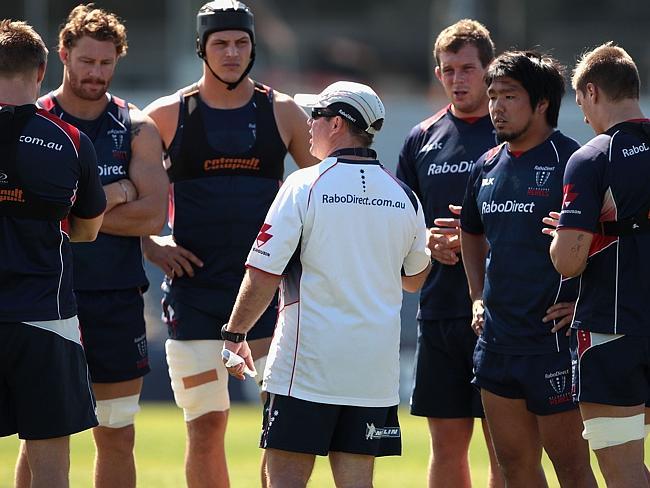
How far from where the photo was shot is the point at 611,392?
16.4ft

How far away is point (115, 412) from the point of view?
6.13 metres

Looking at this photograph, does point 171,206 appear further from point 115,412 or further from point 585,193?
point 585,193

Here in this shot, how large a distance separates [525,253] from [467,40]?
1.47 m

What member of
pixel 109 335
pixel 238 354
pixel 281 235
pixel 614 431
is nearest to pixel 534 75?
pixel 281 235

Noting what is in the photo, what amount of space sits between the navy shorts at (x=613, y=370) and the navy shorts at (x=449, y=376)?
114cm

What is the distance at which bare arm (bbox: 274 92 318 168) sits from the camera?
6570mm

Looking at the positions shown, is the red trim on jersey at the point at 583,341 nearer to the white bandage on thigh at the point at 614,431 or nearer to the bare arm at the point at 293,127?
the white bandage on thigh at the point at 614,431

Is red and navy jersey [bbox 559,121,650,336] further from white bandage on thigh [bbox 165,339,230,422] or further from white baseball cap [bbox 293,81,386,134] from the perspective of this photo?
white bandage on thigh [bbox 165,339,230,422]

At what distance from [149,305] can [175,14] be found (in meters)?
6.08

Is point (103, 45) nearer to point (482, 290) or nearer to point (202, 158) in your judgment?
point (202, 158)

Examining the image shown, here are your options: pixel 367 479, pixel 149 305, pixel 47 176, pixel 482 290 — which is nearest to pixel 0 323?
pixel 47 176

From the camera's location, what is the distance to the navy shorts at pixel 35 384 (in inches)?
195

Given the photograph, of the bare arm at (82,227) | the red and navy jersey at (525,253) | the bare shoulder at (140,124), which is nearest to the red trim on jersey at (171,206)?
the bare shoulder at (140,124)

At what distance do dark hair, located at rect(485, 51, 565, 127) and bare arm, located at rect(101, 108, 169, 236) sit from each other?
1841 millimetres
